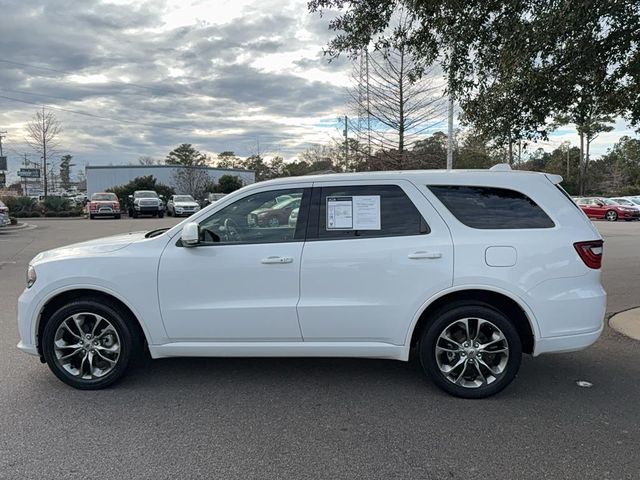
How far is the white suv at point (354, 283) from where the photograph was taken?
13.1 ft

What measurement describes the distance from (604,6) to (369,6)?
3.38m

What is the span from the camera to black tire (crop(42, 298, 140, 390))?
424 cm

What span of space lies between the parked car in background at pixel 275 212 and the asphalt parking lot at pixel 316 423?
1.39m

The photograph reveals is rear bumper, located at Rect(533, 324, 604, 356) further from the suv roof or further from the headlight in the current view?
the headlight

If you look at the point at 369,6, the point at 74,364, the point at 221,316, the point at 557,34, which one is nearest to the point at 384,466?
the point at 221,316

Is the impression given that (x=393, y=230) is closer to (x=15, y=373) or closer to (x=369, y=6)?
(x=15, y=373)

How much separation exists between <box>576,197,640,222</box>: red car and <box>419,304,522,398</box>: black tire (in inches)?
1184

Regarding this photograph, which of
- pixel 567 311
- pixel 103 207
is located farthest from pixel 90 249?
pixel 103 207

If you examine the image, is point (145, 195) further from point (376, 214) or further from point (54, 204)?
point (376, 214)

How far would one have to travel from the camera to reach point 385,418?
3775 millimetres

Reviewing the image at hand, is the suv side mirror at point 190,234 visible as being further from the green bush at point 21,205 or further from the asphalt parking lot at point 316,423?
the green bush at point 21,205

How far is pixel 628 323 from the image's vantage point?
6238mm

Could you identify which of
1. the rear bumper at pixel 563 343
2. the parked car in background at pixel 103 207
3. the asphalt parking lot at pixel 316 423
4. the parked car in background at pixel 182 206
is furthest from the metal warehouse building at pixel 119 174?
the rear bumper at pixel 563 343

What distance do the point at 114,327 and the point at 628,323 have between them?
18.9 ft
